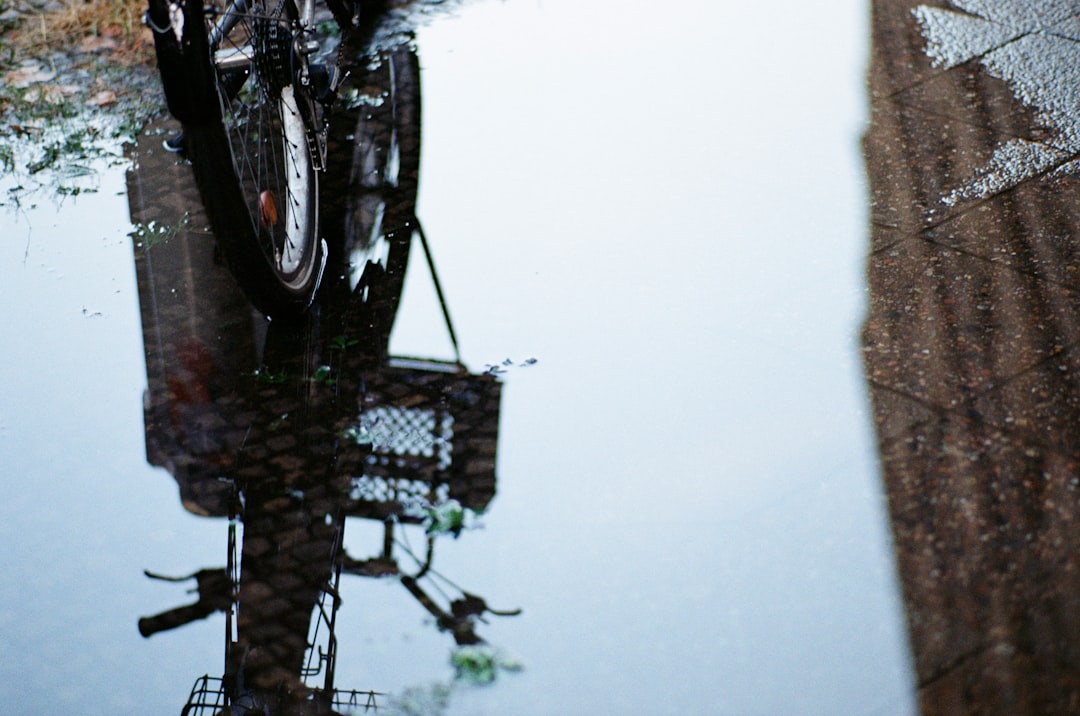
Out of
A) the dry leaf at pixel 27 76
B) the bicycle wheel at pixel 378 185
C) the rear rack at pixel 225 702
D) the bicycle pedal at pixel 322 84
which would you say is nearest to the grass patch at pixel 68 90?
the dry leaf at pixel 27 76

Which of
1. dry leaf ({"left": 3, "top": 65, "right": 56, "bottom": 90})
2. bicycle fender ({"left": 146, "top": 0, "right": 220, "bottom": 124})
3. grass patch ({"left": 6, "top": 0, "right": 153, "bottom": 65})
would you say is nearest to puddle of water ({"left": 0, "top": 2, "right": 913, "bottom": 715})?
bicycle fender ({"left": 146, "top": 0, "right": 220, "bottom": 124})

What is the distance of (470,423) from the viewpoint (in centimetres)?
321

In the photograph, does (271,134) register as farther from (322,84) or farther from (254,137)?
(254,137)

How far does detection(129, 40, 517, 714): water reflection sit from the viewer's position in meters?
2.60

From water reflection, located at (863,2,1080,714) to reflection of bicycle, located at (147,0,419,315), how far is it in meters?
1.59

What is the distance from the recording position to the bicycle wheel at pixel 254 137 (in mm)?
3107

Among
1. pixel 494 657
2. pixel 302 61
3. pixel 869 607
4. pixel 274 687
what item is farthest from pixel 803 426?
pixel 302 61

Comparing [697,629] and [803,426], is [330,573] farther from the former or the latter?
[803,426]

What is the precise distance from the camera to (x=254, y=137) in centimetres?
464

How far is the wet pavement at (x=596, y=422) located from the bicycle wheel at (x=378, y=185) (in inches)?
1.2

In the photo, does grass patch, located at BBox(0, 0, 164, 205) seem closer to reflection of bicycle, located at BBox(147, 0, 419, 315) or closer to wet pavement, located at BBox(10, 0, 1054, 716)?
wet pavement, located at BBox(10, 0, 1054, 716)

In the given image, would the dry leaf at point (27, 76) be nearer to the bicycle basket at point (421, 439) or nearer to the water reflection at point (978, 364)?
the bicycle basket at point (421, 439)

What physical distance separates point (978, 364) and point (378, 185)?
2.15m

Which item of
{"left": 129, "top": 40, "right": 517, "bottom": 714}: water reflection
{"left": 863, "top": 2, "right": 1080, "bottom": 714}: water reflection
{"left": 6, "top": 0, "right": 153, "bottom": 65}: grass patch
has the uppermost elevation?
{"left": 6, "top": 0, "right": 153, "bottom": 65}: grass patch
